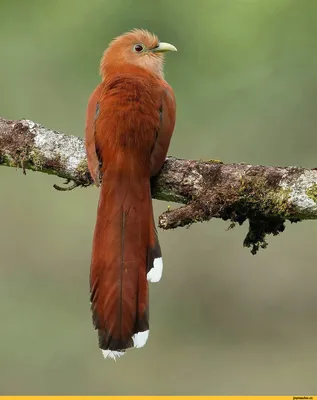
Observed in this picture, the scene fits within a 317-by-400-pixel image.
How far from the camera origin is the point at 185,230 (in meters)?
8.81

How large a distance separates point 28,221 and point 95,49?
1.96 metres

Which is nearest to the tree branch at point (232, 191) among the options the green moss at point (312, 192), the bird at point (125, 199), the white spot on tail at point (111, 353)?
the green moss at point (312, 192)

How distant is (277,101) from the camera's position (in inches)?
353

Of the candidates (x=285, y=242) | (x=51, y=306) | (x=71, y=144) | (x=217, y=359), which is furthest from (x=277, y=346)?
(x=71, y=144)

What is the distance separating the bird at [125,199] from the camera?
164 inches

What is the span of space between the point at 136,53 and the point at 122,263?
4.96ft

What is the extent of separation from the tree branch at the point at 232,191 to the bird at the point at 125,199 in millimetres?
139

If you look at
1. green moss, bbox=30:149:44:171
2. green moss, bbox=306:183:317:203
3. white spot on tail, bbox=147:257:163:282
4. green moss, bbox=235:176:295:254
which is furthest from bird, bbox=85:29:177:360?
green moss, bbox=306:183:317:203

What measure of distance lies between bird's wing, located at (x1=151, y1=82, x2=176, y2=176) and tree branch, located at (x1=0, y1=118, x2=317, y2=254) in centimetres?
7

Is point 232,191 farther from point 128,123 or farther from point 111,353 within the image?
point 111,353

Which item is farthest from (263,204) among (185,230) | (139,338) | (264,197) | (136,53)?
(185,230)

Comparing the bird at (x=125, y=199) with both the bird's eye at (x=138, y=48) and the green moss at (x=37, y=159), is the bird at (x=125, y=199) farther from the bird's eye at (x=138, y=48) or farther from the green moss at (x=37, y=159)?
the bird's eye at (x=138, y=48)

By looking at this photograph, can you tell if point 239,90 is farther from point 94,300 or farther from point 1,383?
point 94,300

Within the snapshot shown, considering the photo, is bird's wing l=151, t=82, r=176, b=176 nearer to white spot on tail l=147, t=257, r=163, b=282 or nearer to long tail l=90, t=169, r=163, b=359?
long tail l=90, t=169, r=163, b=359
